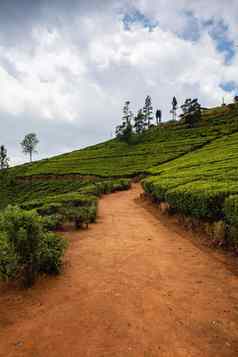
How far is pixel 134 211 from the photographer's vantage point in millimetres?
→ 17781

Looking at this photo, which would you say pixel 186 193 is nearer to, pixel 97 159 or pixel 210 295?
pixel 210 295

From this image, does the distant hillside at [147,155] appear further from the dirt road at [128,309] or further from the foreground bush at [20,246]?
the foreground bush at [20,246]

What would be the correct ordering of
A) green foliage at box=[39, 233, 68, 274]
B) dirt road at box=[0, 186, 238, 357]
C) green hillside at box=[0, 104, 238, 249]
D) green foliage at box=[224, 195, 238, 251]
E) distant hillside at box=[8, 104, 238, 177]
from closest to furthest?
dirt road at box=[0, 186, 238, 357]
green foliage at box=[39, 233, 68, 274]
green foliage at box=[224, 195, 238, 251]
green hillside at box=[0, 104, 238, 249]
distant hillside at box=[8, 104, 238, 177]

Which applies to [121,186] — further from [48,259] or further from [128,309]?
[128,309]

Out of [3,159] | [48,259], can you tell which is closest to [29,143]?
[3,159]

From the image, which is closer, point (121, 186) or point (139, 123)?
point (121, 186)

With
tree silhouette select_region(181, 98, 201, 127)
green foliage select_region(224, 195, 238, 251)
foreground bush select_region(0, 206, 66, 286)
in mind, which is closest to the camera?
foreground bush select_region(0, 206, 66, 286)

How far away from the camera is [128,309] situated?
5.27m

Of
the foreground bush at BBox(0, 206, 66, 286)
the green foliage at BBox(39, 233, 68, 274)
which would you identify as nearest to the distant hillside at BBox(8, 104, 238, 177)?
the green foliage at BBox(39, 233, 68, 274)

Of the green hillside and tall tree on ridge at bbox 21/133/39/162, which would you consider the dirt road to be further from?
tall tree on ridge at bbox 21/133/39/162

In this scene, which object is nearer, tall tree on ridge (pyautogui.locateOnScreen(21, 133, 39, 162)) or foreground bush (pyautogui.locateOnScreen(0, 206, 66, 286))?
foreground bush (pyautogui.locateOnScreen(0, 206, 66, 286))

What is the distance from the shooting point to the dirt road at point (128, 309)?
14.0ft

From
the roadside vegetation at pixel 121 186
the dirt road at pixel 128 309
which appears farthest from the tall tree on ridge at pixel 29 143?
the dirt road at pixel 128 309

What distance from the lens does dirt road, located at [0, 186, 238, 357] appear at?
4.28 metres
